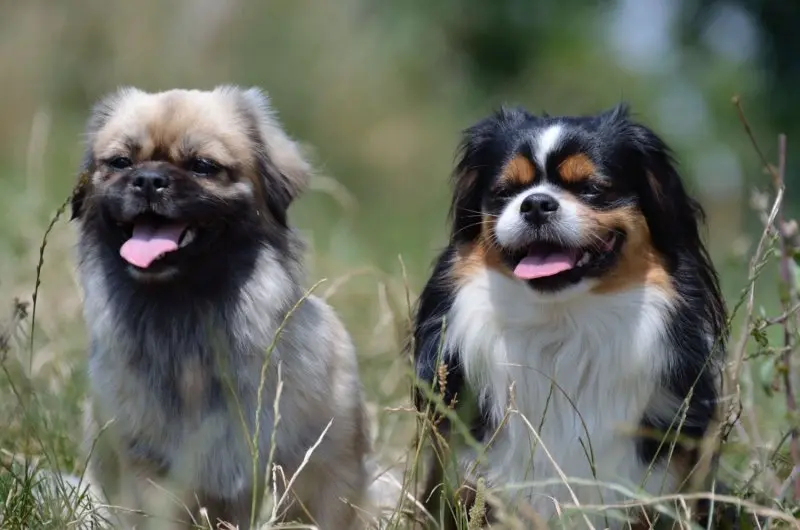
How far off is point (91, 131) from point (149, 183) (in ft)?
1.80

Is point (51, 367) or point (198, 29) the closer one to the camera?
point (51, 367)

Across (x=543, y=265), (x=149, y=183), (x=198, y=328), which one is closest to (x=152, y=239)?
(x=149, y=183)

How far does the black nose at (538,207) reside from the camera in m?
2.87

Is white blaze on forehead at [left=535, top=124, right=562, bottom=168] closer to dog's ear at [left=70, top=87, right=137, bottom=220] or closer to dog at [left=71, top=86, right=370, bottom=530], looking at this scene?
dog at [left=71, top=86, right=370, bottom=530]

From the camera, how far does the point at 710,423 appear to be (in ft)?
9.65

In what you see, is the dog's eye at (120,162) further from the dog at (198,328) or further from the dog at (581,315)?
the dog at (581,315)

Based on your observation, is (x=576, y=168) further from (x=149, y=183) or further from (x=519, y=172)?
(x=149, y=183)

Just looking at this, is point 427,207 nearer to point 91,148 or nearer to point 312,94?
point 312,94

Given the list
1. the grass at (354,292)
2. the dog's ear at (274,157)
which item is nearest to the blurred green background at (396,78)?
the grass at (354,292)

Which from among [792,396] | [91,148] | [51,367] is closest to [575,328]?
[792,396]

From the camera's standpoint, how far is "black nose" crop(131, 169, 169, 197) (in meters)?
2.89

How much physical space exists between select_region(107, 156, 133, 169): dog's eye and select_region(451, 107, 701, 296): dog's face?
3.17ft

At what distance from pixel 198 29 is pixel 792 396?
9.72 metres

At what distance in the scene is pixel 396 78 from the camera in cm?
1131
